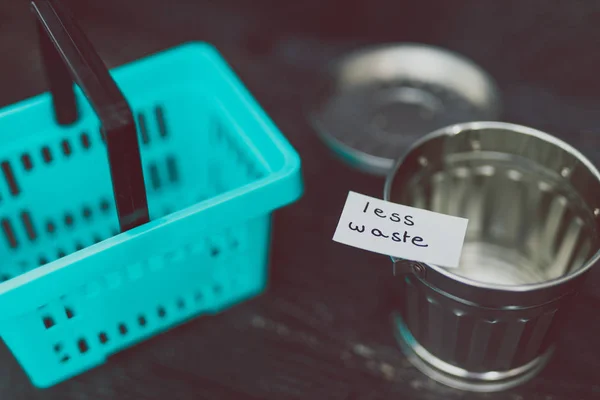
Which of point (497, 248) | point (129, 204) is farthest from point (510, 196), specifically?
point (129, 204)

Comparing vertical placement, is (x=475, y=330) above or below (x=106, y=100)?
below

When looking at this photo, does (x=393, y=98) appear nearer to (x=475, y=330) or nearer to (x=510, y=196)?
(x=510, y=196)

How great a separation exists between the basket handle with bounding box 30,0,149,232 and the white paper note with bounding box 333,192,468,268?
15cm

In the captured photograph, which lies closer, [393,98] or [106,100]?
[106,100]

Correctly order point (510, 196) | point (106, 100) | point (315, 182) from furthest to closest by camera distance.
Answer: point (315, 182), point (510, 196), point (106, 100)

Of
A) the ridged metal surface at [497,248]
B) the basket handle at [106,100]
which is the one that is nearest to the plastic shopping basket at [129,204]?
the basket handle at [106,100]

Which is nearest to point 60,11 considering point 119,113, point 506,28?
point 119,113

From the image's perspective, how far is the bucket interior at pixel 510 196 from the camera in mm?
633

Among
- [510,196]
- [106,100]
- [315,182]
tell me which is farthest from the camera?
[315,182]

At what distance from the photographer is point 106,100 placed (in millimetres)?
511

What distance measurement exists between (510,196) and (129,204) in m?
0.35

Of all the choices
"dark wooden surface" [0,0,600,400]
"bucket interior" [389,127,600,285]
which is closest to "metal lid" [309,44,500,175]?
"dark wooden surface" [0,0,600,400]

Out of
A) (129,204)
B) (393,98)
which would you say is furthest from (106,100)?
(393,98)

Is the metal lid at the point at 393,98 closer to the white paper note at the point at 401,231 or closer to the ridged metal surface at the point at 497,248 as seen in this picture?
the ridged metal surface at the point at 497,248
